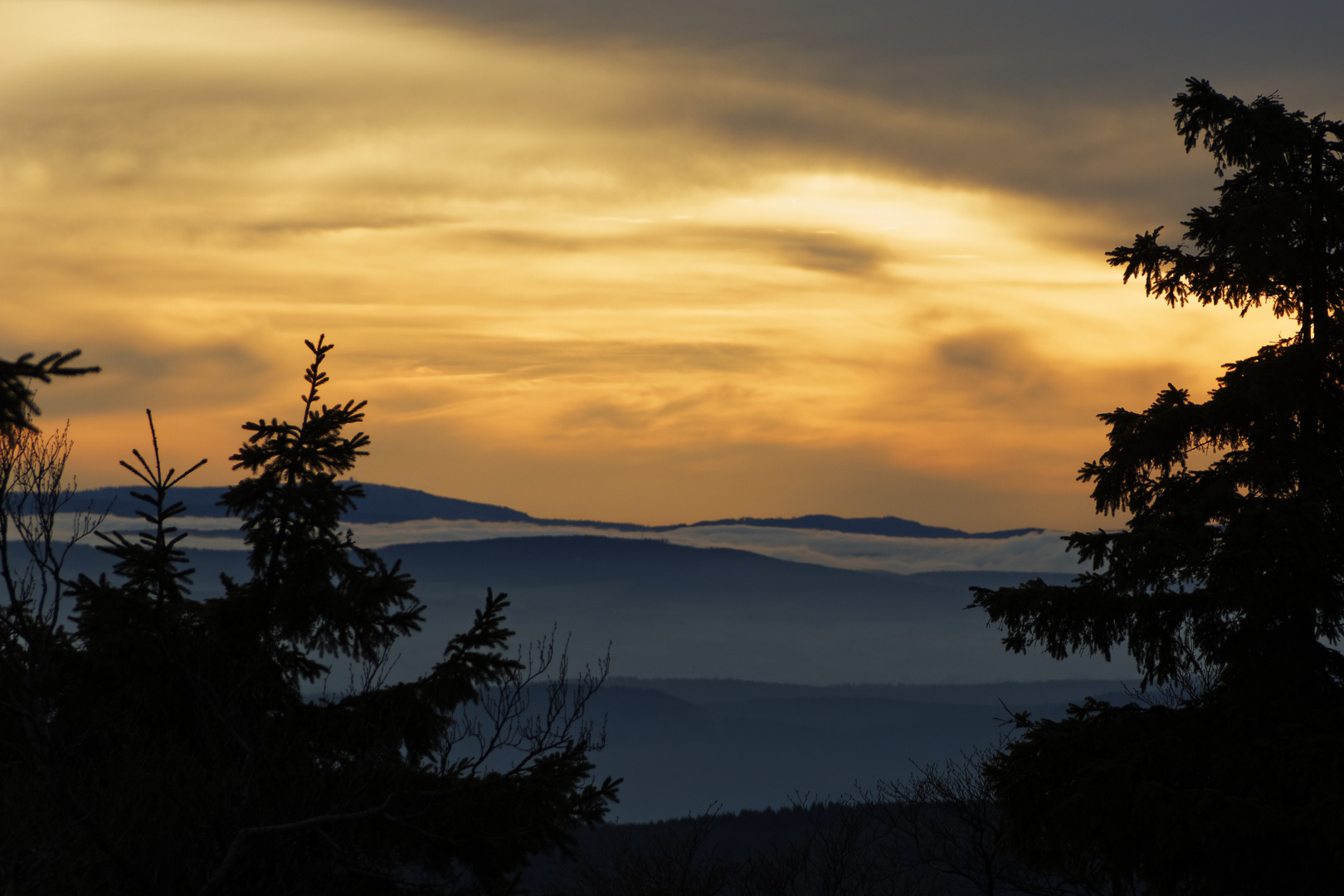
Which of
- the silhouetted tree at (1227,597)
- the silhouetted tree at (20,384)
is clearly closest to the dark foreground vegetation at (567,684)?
the silhouetted tree at (1227,597)

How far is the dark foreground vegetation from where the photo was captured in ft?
44.6

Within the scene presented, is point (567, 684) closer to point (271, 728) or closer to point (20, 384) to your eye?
point (271, 728)

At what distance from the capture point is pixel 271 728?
16.9m

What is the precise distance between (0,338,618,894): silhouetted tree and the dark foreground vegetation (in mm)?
48

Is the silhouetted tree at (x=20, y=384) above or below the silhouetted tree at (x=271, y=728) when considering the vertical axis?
above

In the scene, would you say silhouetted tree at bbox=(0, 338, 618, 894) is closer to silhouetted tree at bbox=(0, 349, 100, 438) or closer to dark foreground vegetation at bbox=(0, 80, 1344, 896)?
dark foreground vegetation at bbox=(0, 80, 1344, 896)

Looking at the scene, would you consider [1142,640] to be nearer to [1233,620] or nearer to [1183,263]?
[1233,620]

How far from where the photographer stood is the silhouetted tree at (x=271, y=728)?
46.3ft

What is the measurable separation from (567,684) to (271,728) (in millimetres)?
4721

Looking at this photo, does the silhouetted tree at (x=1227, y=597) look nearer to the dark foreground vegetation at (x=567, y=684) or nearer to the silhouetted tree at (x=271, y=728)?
the dark foreground vegetation at (x=567, y=684)

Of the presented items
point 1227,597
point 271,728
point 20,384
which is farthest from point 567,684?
point 20,384

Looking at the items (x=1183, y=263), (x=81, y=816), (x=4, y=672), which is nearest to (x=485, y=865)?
(x=81, y=816)

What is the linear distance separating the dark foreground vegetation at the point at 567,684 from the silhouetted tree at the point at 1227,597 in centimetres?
4

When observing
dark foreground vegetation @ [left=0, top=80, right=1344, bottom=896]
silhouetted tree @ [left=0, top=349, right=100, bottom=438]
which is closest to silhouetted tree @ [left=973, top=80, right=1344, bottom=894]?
dark foreground vegetation @ [left=0, top=80, right=1344, bottom=896]
